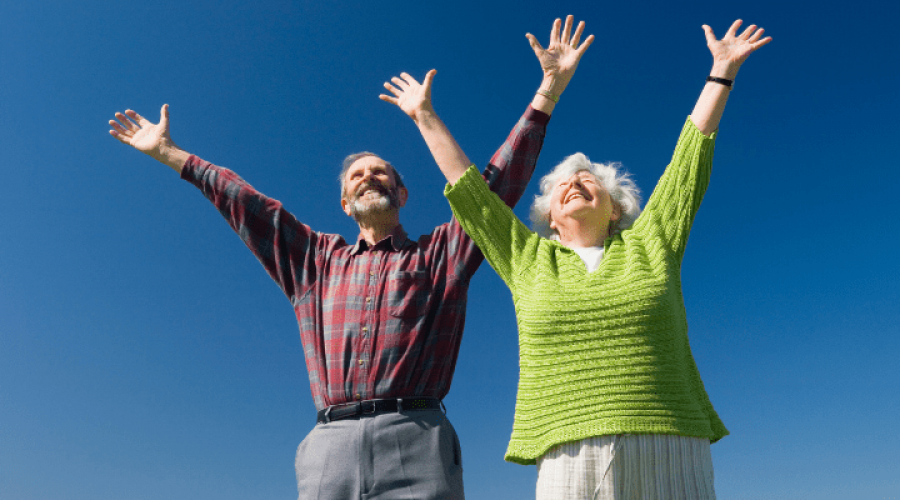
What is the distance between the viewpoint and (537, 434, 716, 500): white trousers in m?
3.17

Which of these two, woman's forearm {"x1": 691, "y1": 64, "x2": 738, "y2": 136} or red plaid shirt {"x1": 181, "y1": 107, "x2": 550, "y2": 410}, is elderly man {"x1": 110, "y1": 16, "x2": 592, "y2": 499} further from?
woman's forearm {"x1": 691, "y1": 64, "x2": 738, "y2": 136}

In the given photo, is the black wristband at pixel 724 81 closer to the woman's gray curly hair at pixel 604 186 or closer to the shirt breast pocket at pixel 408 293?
the woman's gray curly hair at pixel 604 186

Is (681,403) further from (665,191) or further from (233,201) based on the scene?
(233,201)

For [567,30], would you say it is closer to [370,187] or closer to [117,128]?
[370,187]

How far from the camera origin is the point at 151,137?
5.12 metres

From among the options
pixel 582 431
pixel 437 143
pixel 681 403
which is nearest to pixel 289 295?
pixel 437 143

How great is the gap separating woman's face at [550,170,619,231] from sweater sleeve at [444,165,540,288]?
0.25m

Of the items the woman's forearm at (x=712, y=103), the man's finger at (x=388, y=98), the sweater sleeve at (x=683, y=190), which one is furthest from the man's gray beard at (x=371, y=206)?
the woman's forearm at (x=712, y=103)

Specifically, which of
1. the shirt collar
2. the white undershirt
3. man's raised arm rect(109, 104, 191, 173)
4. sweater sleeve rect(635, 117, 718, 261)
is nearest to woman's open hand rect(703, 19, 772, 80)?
sweater sleeve rect(635, 117, 718, 261)

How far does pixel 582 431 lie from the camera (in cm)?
324

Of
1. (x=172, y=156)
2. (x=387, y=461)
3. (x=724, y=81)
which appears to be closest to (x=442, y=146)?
(x=724, y=81)

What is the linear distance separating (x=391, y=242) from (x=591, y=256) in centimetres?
133

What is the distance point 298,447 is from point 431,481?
91cm

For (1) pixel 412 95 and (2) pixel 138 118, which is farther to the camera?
(2) pixel 138 118
